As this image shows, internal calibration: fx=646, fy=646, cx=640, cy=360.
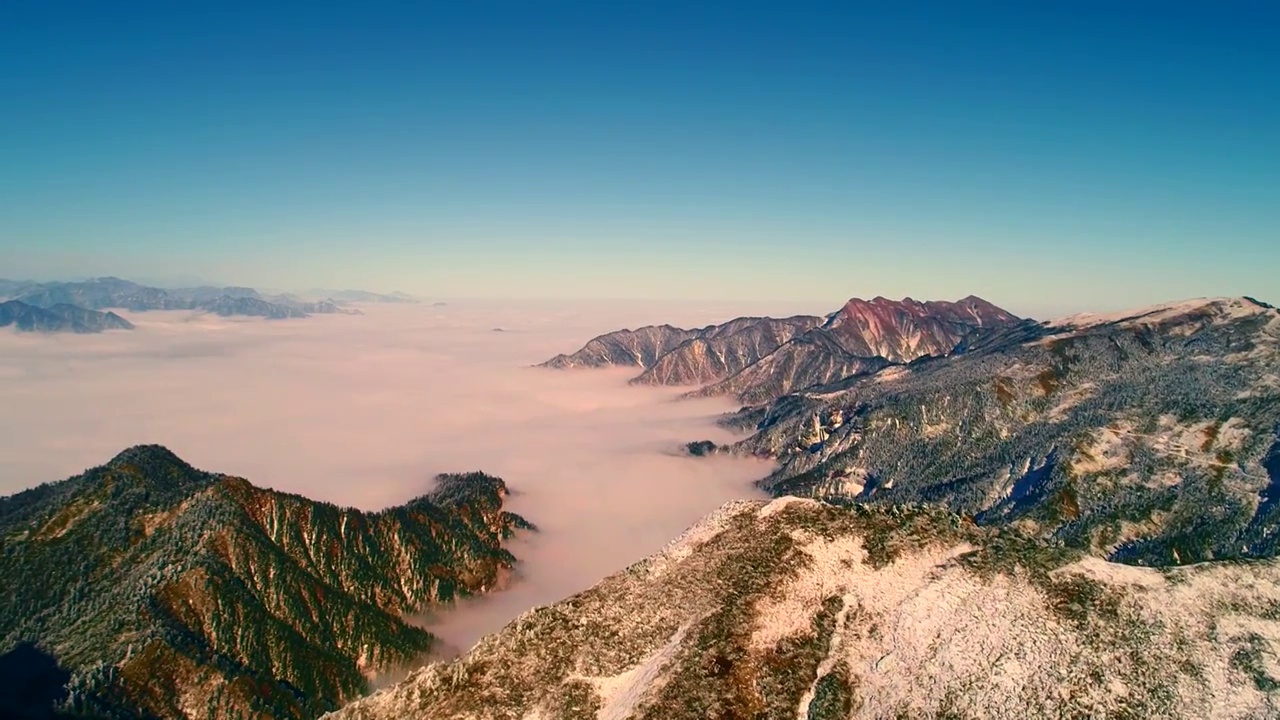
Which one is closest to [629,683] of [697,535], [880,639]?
[697,535]

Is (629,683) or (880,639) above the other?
(880,639)

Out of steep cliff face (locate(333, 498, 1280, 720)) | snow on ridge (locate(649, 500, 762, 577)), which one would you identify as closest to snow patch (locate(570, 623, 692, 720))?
steep cliff face (locate(333, 498, 1280, 720))

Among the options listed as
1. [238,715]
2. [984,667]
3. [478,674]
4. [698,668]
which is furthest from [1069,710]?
[238,715]

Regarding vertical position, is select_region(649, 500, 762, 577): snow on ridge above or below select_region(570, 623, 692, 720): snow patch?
above

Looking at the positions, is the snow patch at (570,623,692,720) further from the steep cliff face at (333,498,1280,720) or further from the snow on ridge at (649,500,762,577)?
the snow on ridge at (649,500,762,577)

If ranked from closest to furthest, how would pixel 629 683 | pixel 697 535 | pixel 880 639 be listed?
pixel 629 683, pixel 880 639, pixel 697 535

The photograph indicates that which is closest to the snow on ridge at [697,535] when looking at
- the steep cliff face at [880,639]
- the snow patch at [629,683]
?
the steep cliff face at [880,639]

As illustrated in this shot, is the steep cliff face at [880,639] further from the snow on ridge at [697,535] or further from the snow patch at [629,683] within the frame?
the snow on ridge at [697,535]

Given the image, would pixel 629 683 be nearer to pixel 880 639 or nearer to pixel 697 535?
pixel 697 535
